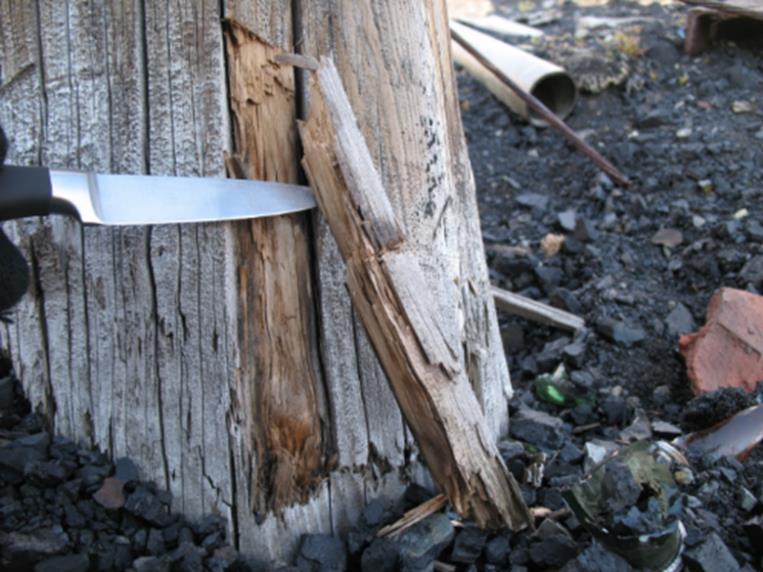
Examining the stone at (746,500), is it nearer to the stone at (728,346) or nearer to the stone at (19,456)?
the stone at (728,346)

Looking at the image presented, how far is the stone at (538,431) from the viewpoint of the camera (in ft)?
7.86

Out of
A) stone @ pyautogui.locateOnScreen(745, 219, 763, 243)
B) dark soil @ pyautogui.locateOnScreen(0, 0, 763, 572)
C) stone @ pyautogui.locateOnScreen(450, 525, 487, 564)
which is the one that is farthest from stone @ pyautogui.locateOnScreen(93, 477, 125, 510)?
stone @ pyautogui.locateOnScreen(745, 219, 763, 243)

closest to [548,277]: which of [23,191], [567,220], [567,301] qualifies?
[567,301]

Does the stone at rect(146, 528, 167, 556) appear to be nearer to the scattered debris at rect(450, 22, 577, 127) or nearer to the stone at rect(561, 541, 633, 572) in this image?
the stone at rect(561, 541, 633, 572)

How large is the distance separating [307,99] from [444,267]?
1.76 feet

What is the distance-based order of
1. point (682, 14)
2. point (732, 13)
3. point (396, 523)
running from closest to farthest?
1. point (396, 523)
2. point (732, 13)
3. point (682, 14)

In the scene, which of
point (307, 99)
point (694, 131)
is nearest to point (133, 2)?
point (307, 99)

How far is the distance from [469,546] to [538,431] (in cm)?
49

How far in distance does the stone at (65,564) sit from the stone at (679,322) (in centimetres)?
205

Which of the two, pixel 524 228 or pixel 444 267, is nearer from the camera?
pixel 444 267

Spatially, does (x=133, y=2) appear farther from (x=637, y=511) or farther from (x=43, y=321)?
(x=637, y=511)

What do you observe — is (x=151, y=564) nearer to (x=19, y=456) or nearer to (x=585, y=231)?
(x=19, y=456)

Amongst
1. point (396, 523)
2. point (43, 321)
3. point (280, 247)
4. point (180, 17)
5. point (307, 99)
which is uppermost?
point (180, 17)

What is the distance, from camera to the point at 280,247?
191 centimetres
